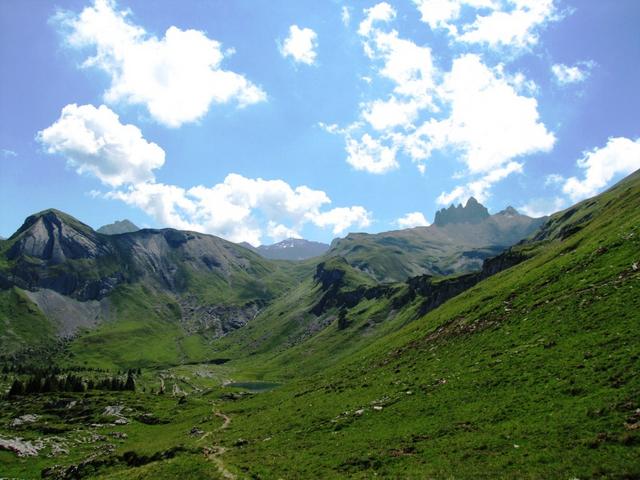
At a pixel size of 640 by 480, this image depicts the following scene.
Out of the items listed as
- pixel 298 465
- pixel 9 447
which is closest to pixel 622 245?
pixel 298 465

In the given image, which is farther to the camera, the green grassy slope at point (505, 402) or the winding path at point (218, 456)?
the winding path at point (218, 456)

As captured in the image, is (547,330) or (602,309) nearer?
(602,309)

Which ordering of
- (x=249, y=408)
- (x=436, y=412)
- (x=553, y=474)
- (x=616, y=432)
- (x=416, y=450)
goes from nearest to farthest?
(x=553, y=474), (x=616, y=432), (x=416, y=450), (x=436, y=412), (x=249, y=408)

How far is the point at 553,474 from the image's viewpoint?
25.4 m

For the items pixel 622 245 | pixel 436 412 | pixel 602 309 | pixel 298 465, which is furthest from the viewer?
pixel 622 245

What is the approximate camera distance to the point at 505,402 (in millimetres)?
39062

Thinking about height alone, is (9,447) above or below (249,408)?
above

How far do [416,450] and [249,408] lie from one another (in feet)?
228

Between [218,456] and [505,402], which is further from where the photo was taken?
[218,456]

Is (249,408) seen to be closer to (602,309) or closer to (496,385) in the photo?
(496,385)

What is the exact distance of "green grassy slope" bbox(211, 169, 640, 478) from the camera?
2892cm

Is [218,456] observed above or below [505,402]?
below

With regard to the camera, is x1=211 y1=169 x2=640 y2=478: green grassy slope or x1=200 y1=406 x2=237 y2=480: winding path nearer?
x1=211 y1=169 x2=640 y2=478: green grassy slope

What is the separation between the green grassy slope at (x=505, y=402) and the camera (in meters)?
28.9
